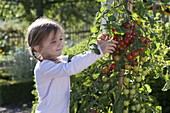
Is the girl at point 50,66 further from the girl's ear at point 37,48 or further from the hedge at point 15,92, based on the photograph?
the hedge at point 15,92

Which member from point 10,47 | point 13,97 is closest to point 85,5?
point 10,47

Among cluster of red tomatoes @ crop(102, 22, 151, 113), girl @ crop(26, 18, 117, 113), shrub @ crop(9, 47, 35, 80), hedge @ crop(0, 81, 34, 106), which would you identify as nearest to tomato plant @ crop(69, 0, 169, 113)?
cluster of red tomatoes @ crop(102, 22, 151, 113)

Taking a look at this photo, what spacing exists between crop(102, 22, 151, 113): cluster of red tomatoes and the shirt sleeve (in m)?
0.19

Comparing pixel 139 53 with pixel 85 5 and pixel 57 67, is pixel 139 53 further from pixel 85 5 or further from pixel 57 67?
pixel 85 5

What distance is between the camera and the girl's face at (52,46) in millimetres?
2406

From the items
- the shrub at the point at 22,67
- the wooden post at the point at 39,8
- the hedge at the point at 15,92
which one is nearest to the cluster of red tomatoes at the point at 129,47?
the hedge at the point at 15,92

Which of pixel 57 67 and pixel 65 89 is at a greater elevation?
pixel 57 67

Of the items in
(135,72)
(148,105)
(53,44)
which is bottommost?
(148,105)

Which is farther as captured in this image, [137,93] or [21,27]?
[21,27]

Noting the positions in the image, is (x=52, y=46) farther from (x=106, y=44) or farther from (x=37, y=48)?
(x=106, y=44)

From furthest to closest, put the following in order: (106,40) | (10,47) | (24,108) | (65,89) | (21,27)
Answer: (21,27), (10,47), (24,108), (65,89), (106,40)

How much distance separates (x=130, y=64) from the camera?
96.1 inches

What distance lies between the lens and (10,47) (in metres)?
12.2

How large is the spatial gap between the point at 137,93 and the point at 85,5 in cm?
1297
